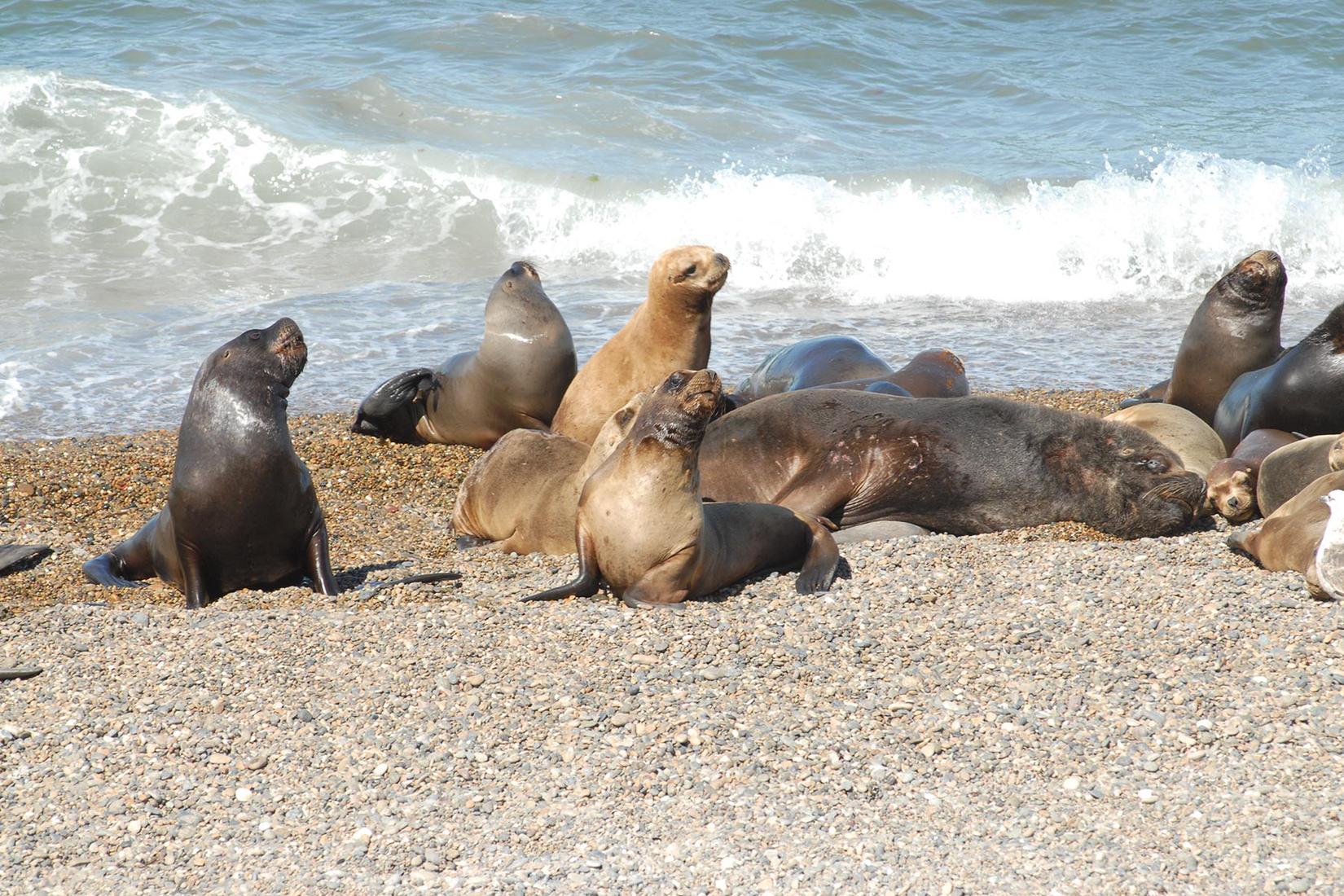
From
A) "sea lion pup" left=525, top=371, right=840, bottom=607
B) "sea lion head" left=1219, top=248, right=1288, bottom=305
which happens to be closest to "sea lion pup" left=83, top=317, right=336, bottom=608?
"sea lion pup" left=525, top=371, right=840, bottom=607

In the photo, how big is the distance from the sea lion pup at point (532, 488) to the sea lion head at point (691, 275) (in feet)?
4.26

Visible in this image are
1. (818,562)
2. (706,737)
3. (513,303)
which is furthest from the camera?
(513,303)

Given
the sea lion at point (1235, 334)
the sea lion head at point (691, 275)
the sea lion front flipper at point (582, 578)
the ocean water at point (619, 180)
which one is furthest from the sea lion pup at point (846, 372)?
the sea lion front flipper at point (582, 578)

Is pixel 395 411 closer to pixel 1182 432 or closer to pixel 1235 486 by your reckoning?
pixel 1182 432

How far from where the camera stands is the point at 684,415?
5082 mm

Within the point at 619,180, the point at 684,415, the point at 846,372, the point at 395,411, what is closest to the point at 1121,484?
the point at 684,415

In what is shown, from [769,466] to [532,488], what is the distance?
1.06 metres

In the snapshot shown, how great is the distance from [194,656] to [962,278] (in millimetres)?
10486

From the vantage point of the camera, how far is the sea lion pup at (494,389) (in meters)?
8.31

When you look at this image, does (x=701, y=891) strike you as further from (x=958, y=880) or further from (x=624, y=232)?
(x=624, y=232)

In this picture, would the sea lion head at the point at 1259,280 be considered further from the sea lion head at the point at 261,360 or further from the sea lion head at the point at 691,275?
the sea lion head at the point at 261,360

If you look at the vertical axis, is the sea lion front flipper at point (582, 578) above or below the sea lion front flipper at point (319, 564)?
above

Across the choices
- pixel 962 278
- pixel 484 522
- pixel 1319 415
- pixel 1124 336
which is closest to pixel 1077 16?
pixel 962 278

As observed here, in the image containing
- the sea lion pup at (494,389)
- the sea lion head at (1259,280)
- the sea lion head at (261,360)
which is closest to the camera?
the sea lion head at (261,360)
